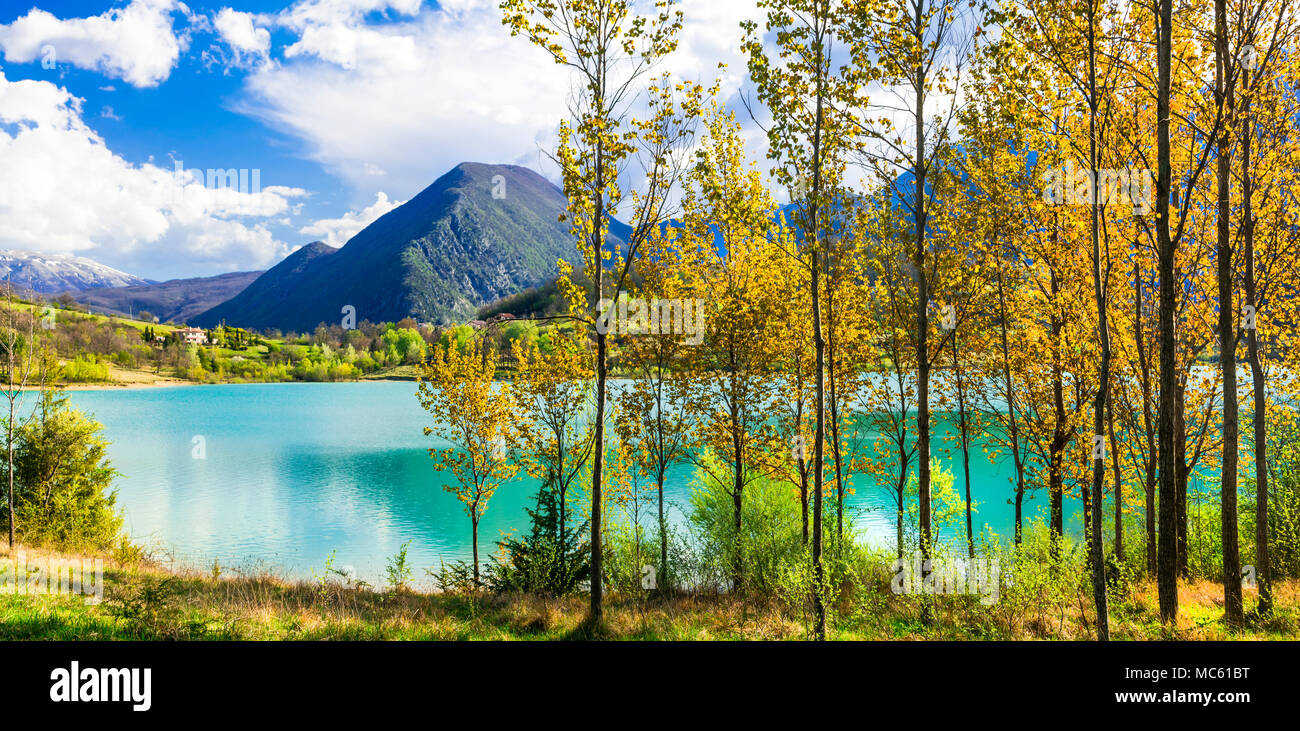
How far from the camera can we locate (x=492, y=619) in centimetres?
→ 1302

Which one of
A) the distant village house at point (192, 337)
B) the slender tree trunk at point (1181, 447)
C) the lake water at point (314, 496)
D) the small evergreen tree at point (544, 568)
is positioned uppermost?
the distant village house at point (192, 337)

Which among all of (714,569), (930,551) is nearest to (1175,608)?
(930,551)

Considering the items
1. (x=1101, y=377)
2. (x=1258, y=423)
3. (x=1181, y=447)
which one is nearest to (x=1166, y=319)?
(x=1101, y=377)

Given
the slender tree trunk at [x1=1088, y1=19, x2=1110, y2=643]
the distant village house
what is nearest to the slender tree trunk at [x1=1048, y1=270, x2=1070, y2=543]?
the slender tree trunk at [x1=1088, y1=19, x2=1110, y2=643]

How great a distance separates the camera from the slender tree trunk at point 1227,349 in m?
10.2

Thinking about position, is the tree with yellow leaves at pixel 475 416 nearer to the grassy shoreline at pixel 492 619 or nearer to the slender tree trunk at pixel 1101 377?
the grassy shoreline at pixel 492 619

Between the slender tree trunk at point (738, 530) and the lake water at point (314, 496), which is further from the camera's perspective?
the lake water at point (314, 496)

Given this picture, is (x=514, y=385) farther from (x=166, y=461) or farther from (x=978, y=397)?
(x=166, y=461)

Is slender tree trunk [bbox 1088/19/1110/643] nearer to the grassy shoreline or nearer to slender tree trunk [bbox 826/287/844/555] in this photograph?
the grassy shoreline

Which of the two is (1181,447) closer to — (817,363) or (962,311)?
(962,311)

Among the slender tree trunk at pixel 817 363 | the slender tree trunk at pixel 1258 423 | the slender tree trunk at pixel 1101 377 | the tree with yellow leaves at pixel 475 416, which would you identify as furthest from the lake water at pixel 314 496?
the slender tree trunk at pixel 1101 377

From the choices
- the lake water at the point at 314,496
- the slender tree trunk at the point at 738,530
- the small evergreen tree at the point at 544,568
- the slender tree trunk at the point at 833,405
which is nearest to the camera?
the small evergreen tree at the point at 544,568

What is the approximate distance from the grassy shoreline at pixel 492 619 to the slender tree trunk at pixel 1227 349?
77cm

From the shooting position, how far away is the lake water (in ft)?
110
